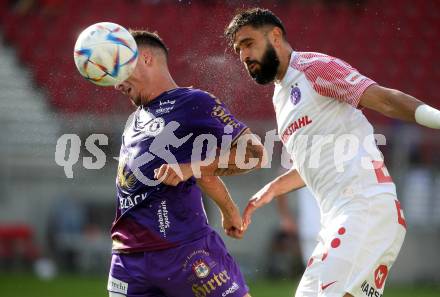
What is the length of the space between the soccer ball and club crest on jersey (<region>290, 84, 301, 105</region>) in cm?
98

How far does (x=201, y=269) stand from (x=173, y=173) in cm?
66

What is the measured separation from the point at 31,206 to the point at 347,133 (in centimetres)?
764

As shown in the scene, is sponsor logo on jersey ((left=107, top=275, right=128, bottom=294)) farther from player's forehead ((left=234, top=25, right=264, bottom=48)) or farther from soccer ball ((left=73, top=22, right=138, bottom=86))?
→ player's forehead ((left=234, top=25, right=264, bottom=48))

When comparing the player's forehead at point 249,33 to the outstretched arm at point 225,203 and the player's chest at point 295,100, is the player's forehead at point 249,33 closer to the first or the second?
the player's chest at point 295,100

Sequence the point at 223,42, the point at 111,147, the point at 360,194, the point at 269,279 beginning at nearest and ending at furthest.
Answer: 1. the point at 360,194
2. the point at 223,42
3. the point at 111,147
4. the point at 269,279

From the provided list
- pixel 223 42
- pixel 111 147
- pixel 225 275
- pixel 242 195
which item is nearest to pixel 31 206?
pixel 111 147

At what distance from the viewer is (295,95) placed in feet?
17.2

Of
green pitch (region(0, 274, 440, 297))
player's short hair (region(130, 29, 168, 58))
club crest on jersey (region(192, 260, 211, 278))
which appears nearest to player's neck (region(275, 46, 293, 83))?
player's short hair (region(130, 29, 168, 58))

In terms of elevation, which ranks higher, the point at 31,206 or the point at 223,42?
the point at 223,42

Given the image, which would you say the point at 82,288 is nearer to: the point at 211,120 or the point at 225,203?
the point at 225,203

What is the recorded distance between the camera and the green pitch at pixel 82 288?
33.3 ft

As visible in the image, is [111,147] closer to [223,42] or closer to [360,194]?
[223,42]

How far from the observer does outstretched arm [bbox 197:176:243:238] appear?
5.46 m

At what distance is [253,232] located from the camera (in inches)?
470
